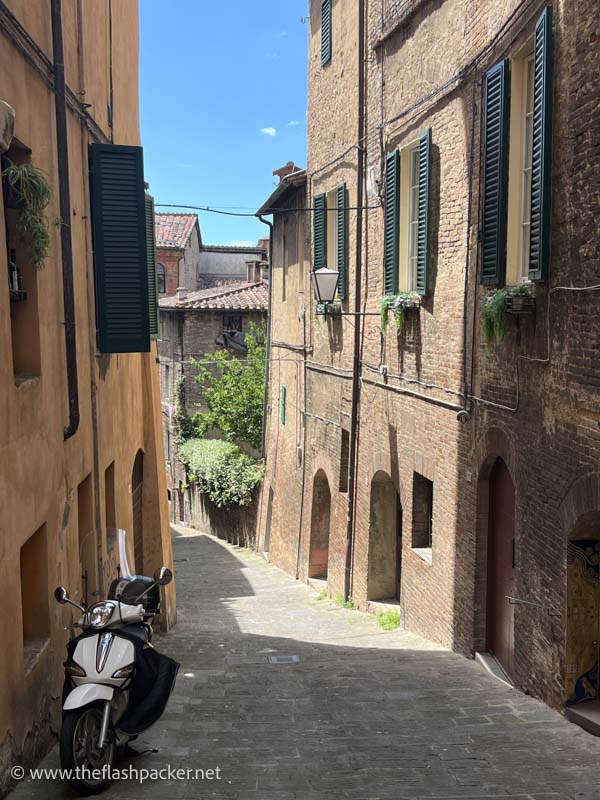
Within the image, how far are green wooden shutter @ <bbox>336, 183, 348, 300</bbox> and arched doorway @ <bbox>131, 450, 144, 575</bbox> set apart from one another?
14.6ft

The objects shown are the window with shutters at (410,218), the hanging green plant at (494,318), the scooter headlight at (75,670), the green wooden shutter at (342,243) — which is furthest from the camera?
the green wooden shutter at (342,243)

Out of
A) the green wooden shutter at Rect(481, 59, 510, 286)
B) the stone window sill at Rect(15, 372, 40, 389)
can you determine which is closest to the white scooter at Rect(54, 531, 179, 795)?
the stone window sill at Rect(15, 372, 40, 389)

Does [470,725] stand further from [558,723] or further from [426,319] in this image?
[426,319]

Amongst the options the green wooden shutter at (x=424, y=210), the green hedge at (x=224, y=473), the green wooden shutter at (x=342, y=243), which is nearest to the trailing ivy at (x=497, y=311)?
the green wooden shutter at (x=424, y=210)

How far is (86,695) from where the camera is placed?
4625 mm

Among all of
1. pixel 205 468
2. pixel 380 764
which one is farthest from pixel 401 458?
pixel 205 468

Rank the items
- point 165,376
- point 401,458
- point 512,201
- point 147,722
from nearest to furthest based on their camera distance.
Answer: point 147,722 < point 512,201 < point 401,458 < point 165,376

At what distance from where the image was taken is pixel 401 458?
37.4ft

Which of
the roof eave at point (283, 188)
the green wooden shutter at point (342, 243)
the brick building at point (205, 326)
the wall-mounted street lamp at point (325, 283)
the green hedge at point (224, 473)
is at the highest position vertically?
the roof eave at point (283, 188)

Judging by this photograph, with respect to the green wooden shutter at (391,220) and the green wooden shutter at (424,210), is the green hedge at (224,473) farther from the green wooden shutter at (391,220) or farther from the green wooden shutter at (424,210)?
the green wooden shutter at (424,210)

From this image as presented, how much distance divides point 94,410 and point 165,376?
82.1 ft

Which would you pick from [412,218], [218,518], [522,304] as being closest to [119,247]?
[522,304]

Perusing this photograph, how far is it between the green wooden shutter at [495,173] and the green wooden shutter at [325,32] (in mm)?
7947

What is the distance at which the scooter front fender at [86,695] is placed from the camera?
457 centimetres
